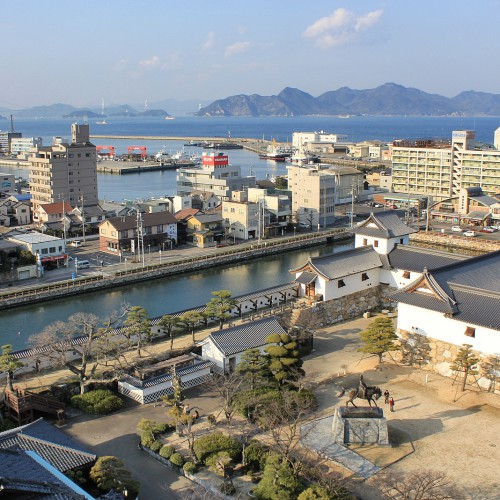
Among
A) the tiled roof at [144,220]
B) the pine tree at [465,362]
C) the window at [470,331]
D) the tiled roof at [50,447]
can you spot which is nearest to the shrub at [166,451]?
the tiled roof at [50,447]

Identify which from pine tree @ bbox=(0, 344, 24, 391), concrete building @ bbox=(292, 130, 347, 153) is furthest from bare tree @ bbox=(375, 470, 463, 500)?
concrete building @ bbox=(292, 130, 347, 153)

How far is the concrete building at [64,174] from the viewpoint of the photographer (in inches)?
1821

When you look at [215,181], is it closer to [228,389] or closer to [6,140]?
[228,389]

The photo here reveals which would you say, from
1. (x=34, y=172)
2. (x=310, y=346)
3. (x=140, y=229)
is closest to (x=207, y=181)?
(x=34, y=172)

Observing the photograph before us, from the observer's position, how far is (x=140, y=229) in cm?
3491

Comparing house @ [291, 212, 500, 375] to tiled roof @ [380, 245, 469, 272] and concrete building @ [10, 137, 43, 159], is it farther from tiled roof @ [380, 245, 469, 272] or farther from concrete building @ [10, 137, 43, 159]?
concrete building @ [10, 137, 43, 159]

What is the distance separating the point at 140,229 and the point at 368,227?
14.5 metres

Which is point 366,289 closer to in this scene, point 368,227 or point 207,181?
point 368,227

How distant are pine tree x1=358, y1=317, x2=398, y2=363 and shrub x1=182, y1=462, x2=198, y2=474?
7.03m

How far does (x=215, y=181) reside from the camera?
50906 mm

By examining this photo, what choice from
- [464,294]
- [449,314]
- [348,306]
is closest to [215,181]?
[348,306]

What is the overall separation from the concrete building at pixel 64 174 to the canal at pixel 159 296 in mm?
17305

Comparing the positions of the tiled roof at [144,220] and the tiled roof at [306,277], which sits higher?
the tiled roof at [144,220]

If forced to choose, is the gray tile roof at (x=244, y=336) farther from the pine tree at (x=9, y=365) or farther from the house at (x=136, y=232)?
the house at (x=136, y=232)
